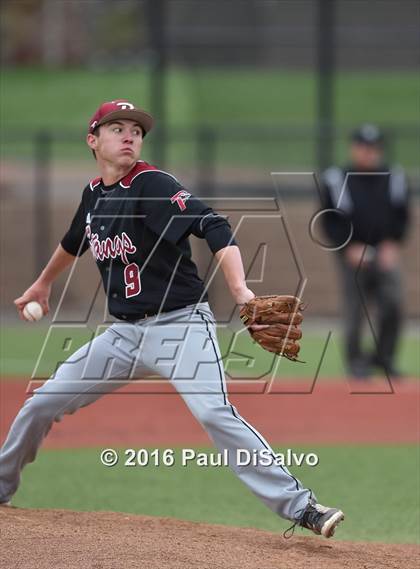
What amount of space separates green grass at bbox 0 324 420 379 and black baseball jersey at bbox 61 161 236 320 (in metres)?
5.46

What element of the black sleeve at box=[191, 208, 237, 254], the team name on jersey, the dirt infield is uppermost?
the black sleeve at box=[191, 208, 237, 254]

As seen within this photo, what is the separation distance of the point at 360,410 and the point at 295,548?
16.5ft

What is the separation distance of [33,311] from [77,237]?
0.47 m

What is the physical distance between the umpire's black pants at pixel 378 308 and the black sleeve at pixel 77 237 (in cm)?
612

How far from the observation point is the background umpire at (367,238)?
11711 mm

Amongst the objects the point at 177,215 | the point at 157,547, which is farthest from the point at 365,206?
the point at 157,547

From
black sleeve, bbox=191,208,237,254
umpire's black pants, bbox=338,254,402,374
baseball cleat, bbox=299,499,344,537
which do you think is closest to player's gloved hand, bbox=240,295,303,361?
black sleeve, bbox=191,208,237,254

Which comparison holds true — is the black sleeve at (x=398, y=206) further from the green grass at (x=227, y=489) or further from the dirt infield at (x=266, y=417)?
the green grass at (x=227, y=489)

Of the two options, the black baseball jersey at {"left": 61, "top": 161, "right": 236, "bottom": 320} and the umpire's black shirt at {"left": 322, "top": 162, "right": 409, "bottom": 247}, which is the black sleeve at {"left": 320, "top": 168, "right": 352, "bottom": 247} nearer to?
the umpire's black shirt at {"left": 322, "top": 162, "right": 409, "bottom": 247}

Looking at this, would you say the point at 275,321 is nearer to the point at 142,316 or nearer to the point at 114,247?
the point at 142,316

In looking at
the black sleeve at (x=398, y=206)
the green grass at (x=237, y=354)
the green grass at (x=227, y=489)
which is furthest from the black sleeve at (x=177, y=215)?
the black sleeve at (x=398, y=206)

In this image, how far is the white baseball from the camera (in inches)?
232

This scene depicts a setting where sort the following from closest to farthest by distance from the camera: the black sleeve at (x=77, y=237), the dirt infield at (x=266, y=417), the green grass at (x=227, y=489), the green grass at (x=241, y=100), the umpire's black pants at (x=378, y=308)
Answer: the black sleeve at (x=77, y=237), the green grass at (x=227, y=489), the dirt infield at (x=266, y=417), the umpire's black pants at (x=378, y=308), the green grass at (x=241, y=100)

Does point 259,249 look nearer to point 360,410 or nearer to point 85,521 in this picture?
point 360,410
